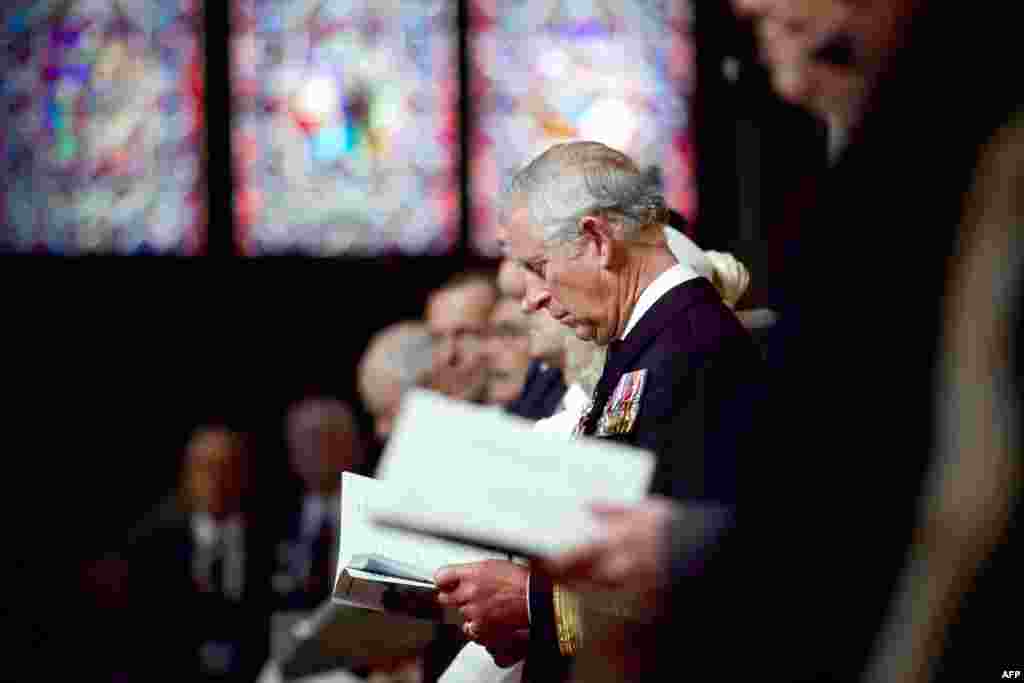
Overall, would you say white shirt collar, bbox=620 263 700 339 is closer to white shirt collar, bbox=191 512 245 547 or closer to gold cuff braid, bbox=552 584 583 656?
gold cuff braid, bbox=552 584 583 656

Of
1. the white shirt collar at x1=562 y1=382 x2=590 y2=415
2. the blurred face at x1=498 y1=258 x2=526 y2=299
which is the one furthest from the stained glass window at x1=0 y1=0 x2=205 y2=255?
the white shirt collar at x1=562 y1=382 x2=590 y2=415

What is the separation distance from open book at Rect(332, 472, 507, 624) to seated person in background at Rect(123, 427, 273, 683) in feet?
11.3

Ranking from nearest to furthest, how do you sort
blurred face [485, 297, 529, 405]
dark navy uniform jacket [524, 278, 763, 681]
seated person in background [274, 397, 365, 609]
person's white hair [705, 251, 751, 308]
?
dark navy uniform jacket [524, 278, 763, 681] → person's white hair [705, 251, 751, 308] → blurred face [485, 297, 529, 405] → seated person in background [274, 397, 365, 609]

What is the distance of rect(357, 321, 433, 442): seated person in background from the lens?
262 inches

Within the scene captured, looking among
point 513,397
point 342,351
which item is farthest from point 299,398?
point 513,397

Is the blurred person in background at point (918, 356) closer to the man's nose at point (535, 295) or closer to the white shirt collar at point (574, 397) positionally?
the man's nose at point (535, 295)

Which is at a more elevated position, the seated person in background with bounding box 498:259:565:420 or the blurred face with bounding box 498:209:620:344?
the blurred face with bounding box 498:209:620:344

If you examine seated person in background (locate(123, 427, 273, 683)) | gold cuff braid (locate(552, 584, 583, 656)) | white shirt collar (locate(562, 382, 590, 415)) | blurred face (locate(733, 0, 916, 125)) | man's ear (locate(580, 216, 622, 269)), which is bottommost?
seated person in background (locate(123, 427, 273, 683))

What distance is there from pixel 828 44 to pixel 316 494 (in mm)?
6078

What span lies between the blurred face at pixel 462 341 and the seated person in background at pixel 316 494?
122 centimetres

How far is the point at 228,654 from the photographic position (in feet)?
22.9

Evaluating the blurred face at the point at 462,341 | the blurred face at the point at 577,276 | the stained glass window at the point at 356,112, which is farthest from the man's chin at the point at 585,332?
the stained glass window at the point at 356,112

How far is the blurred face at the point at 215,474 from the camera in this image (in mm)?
7934

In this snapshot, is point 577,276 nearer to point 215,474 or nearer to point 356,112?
point 215,474
